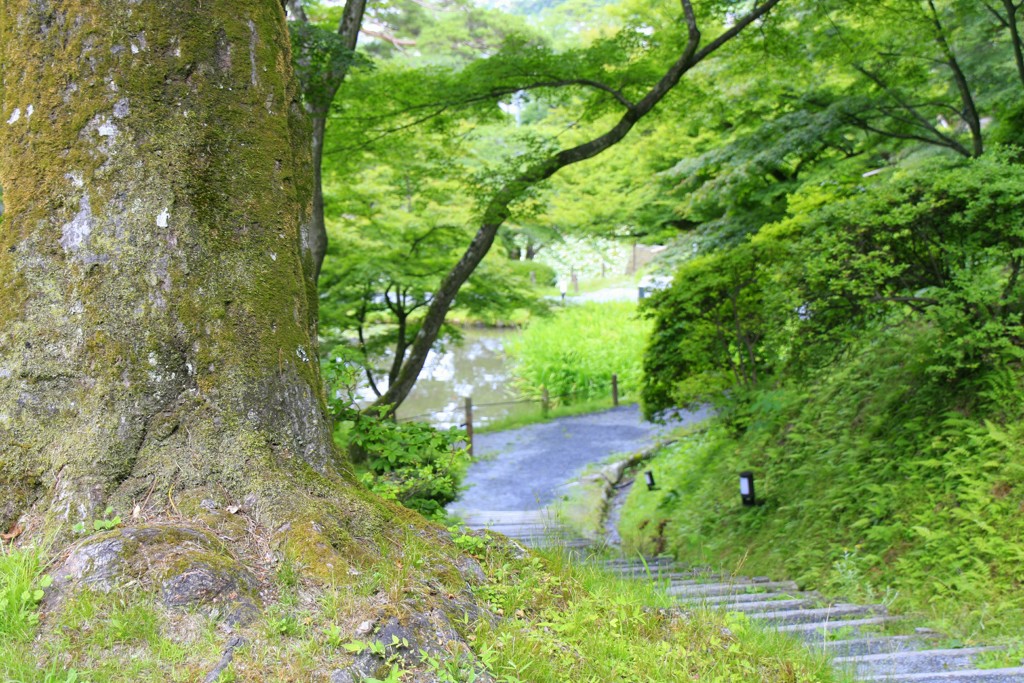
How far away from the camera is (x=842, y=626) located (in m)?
4.16

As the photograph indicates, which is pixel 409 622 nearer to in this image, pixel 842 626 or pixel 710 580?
pixel 842 626

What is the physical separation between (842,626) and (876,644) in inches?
9.7

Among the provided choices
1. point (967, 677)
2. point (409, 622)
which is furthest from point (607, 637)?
point (967, 677)

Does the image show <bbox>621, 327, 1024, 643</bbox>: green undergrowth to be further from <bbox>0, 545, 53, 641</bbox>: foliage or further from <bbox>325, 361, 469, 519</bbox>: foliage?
<bbox>0, 545, 53, 641</bbox>: foliage

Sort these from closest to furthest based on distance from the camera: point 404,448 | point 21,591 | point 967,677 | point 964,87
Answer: point 21,591 → point 967,677 → point 404,448 → point 964,87

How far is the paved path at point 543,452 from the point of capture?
1174 centimetres

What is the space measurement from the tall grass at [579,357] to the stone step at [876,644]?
1451 centimetres

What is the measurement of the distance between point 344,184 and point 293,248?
9517 millimetres

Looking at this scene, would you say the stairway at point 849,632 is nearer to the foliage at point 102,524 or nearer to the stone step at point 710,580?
the stone step at point 710,580

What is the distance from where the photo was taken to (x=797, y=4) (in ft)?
29.6

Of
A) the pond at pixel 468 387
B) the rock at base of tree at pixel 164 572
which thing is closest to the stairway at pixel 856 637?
the rock at base of tree at pixel 164 572

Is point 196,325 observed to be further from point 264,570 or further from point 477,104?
point 477,104

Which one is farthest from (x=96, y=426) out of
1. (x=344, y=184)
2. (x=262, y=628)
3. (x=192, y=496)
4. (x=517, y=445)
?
(x=517, y=445)

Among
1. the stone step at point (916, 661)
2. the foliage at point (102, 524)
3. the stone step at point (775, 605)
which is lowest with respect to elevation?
the stone step at point (775, 605)
